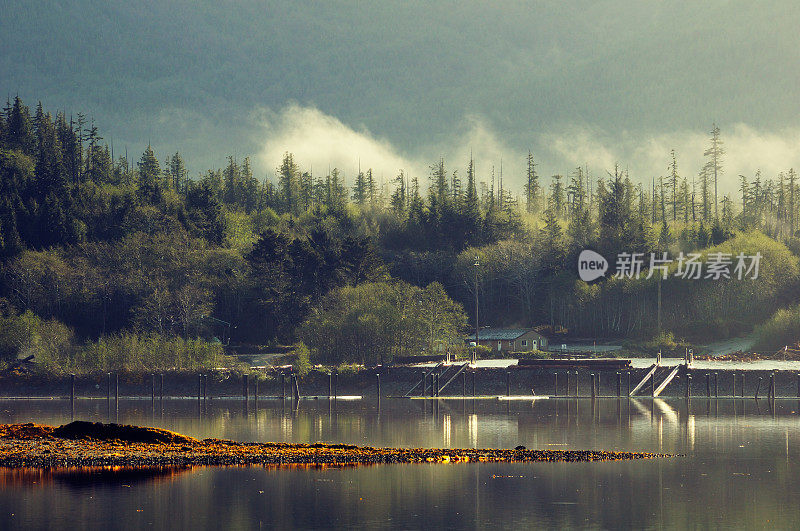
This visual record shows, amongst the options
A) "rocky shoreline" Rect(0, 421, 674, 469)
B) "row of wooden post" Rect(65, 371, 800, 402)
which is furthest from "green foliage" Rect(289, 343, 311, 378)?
"rocky shoreline" Rect(0, 421, 674, 469)

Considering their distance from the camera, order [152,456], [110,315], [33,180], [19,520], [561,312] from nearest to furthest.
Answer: [19,520] → [152,456] → [110,315] → [561,312] → [33,180]

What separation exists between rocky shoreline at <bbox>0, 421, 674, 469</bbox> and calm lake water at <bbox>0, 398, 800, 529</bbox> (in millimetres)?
2123

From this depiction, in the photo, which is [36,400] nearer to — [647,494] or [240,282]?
[240,282]

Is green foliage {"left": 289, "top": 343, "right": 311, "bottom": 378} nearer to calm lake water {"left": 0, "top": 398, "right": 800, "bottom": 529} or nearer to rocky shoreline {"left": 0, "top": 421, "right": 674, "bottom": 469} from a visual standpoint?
calm lake water {"left": 0, "top": 398, "right": 800, "bottom": 529}

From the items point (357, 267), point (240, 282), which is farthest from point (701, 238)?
point (240, 282)

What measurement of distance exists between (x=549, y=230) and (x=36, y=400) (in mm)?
90358

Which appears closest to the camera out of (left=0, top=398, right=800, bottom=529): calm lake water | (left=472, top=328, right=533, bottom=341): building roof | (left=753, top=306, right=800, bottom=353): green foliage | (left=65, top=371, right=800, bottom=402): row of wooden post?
(left=0, top=398, right=800, bottom=529): calm lake water

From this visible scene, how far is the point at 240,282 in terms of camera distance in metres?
147

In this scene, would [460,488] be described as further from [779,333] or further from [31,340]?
[779,333]

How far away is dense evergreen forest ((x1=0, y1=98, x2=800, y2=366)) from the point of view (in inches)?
5084

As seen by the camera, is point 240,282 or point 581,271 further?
point 581,271

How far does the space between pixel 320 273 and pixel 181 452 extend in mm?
84458

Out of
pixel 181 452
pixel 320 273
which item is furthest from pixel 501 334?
pixel 181 452

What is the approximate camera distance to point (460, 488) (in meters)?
45.4
